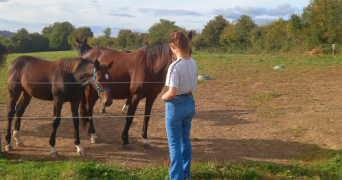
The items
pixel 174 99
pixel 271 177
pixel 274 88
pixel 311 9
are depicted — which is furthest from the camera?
pixel 311 9

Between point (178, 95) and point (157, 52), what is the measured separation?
252cm

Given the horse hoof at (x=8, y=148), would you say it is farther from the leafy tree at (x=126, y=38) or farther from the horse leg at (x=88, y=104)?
the leafy tree at (x=126, y=38)

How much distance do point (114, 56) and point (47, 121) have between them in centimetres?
269

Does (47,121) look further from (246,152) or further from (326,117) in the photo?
(326,117)

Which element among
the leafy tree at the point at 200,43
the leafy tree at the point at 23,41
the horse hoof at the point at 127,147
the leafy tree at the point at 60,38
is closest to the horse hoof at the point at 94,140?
the horse hoof at the point at 127,147

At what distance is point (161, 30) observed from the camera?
48.2 meters

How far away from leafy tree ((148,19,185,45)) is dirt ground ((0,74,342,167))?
31808 millimetres

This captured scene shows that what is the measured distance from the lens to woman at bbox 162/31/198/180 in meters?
3.28

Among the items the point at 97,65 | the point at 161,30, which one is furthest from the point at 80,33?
the point at 97,65

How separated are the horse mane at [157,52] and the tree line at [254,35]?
679cm

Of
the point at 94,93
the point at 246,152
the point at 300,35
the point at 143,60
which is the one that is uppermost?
the point at 300,35

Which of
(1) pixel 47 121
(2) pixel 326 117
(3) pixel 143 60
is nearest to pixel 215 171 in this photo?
(3) pixel 143 60

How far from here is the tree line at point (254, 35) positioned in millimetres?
27094

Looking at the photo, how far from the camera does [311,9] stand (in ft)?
92.3
